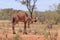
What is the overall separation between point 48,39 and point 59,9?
30.2 m

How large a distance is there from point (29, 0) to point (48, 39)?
28042 millimetres

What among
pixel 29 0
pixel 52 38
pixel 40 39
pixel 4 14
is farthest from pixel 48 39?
pixel 4 14

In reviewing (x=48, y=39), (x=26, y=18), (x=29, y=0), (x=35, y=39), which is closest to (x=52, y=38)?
(x=48, y=39)

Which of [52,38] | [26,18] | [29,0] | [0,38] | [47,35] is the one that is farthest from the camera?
[29,0]

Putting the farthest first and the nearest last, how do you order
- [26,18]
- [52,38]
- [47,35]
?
[26,18]
[52,38]
[47,35]

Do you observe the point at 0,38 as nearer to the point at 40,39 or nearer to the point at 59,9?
the point at 40,39

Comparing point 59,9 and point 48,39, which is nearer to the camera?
point 48,39

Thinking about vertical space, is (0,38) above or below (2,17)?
above

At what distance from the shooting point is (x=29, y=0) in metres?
43.7

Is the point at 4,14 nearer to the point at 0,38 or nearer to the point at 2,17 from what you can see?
the point at 2,17

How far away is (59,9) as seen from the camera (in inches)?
1804

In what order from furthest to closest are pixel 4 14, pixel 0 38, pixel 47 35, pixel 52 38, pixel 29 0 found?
pixel 4 14, pixel 29 0, pixel 0 38, pixel 52 38, pixel 47 35

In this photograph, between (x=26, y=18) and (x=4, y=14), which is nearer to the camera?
(x=26, y=18)

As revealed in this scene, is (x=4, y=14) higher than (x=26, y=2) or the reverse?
the reverse
